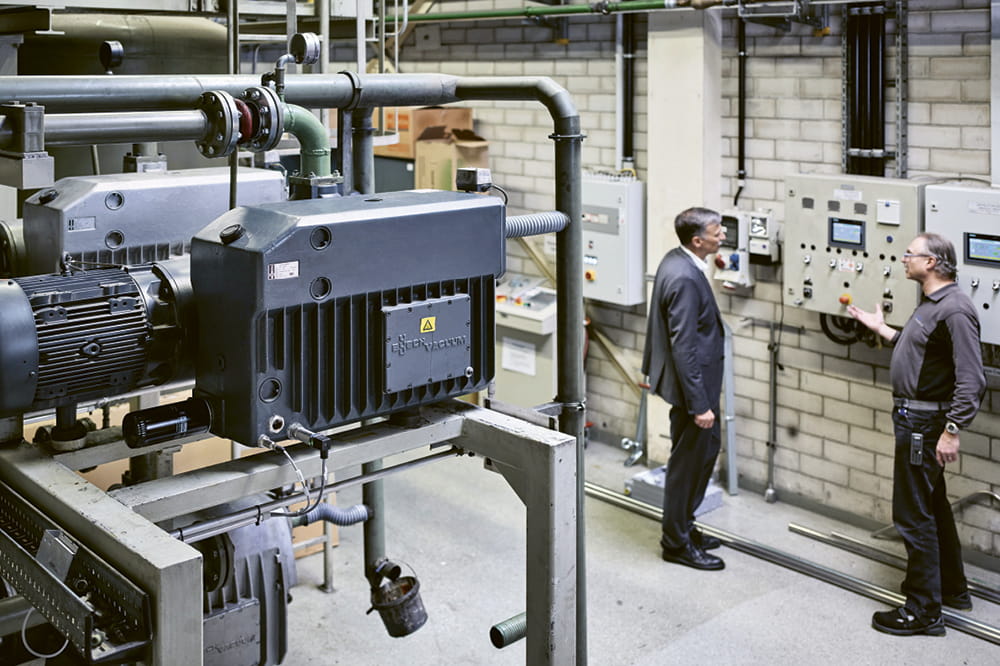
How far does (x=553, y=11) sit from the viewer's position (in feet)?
20.9

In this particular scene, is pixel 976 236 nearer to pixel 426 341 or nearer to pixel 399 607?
pixel 399 607

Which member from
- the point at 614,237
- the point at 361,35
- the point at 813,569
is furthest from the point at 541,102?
the point at 614,237

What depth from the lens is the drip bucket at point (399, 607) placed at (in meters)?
3.11

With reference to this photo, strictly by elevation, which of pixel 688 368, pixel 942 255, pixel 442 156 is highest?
pixel 442 156

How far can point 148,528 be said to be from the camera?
182 cm

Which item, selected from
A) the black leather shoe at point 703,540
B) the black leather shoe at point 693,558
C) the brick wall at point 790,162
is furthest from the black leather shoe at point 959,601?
the black leather shoe at point 703,540

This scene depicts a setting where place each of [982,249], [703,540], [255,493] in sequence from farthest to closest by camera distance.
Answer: [703,540] < [982,249] < [255,493]

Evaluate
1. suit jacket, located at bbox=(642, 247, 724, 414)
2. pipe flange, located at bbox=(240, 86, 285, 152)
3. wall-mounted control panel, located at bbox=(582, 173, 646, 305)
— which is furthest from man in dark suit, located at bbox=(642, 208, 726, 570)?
pipe flange, located at bbox=(240, 86, 285, 152)

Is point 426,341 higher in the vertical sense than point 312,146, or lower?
lower

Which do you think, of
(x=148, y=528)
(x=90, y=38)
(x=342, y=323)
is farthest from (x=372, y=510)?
(x=90, y=38)

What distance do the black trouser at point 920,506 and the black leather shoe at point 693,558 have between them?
0.89m

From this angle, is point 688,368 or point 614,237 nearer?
point 688,368

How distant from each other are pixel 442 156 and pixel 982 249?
11.0ft

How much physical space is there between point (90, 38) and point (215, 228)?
2.81 meters
